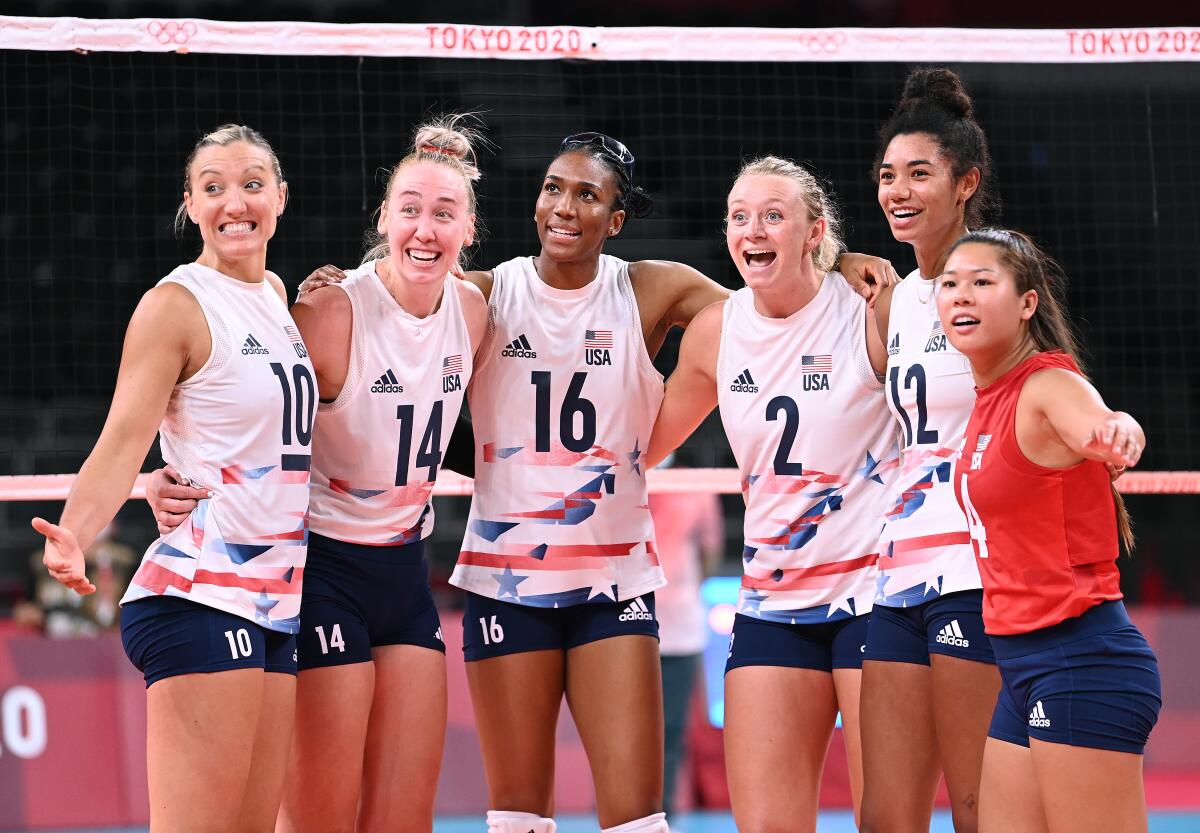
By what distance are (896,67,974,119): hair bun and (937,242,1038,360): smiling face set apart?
85cm

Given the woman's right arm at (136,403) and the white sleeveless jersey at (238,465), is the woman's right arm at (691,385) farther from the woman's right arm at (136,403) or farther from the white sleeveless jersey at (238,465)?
the woman's right arm at (136,403)

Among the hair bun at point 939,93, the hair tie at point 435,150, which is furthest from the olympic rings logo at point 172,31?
the hair bun at point 939,93

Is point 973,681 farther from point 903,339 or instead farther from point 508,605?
point 508,605

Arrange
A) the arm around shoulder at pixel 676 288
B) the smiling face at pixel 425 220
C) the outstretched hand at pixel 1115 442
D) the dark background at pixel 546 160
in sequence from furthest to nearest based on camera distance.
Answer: the dark background at pixel 546 160 < the arm around shoulder at pixel 676 288 < the smiling face at pixel 425 220 < the outstretched hand at pixel 1115 442

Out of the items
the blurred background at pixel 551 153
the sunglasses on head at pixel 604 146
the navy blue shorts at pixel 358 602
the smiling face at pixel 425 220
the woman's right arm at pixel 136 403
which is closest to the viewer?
the woman's right arm at pixel 136 403

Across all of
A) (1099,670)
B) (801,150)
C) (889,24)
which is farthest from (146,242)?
(1099,670)

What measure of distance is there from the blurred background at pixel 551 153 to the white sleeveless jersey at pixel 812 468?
6233 millimetres

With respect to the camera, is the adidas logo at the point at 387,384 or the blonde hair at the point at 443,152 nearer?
the adidas logo at the point at 387,384

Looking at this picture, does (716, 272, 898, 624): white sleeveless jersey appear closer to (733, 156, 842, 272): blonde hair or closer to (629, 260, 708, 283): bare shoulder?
(733, 156, 842, 272): blonde hair

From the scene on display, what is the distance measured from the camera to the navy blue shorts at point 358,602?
172 inches

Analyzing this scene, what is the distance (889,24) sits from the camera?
13.9 m

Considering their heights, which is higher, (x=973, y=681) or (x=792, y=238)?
(x=792, y=238)

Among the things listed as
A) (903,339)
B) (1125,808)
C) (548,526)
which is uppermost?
(903,339)

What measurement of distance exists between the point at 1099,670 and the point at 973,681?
558 millimetres
